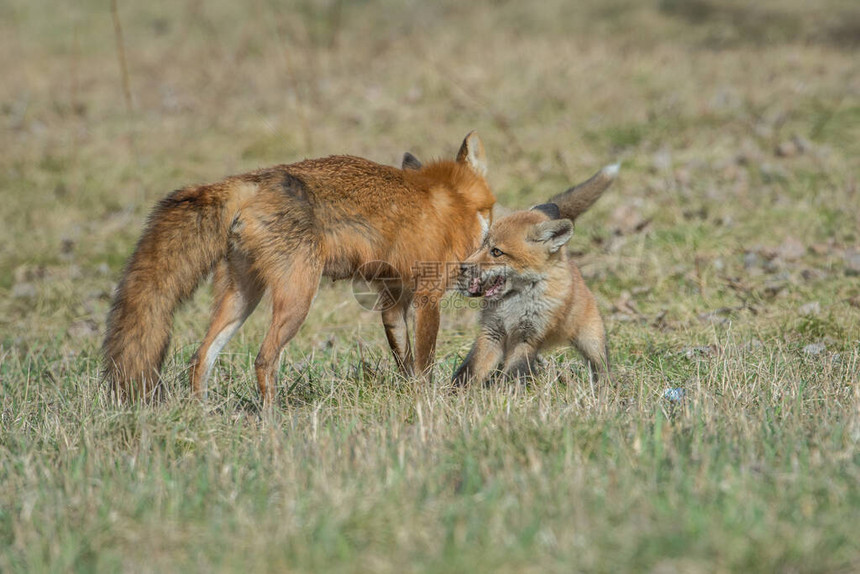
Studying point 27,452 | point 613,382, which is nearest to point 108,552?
point 27,452

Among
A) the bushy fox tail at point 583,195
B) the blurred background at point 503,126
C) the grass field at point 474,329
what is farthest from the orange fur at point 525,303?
the blurred background at point 503,126

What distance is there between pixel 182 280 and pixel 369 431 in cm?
137

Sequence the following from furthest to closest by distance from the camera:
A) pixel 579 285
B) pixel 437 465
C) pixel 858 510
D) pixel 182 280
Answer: pixel 579 285
pixel 182 280
pixel 437 465
pixel 858 510

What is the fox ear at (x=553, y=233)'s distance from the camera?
16.3 feet

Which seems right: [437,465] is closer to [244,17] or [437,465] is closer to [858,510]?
[858,510]

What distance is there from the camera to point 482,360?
5.08m

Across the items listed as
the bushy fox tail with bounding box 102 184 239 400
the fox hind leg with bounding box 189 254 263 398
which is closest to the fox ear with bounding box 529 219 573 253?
the fox hind leg with bounding box 189 254 263 398

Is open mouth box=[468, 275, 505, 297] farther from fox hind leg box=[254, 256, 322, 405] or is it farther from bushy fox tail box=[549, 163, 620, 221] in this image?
fox hind leg box=[254, 256, 322, 405]

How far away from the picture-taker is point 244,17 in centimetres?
1980

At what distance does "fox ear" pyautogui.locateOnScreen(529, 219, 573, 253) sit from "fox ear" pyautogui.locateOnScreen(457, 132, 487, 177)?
3.93 ft

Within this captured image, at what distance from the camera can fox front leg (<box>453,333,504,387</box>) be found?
5051 mm

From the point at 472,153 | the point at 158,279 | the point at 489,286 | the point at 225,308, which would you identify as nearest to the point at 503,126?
the point at 472,153

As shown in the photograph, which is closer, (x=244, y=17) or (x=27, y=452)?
(x=27, y=452)

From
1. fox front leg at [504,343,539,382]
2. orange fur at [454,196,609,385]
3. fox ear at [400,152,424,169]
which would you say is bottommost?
fox front leg at [504,343,539,382]
